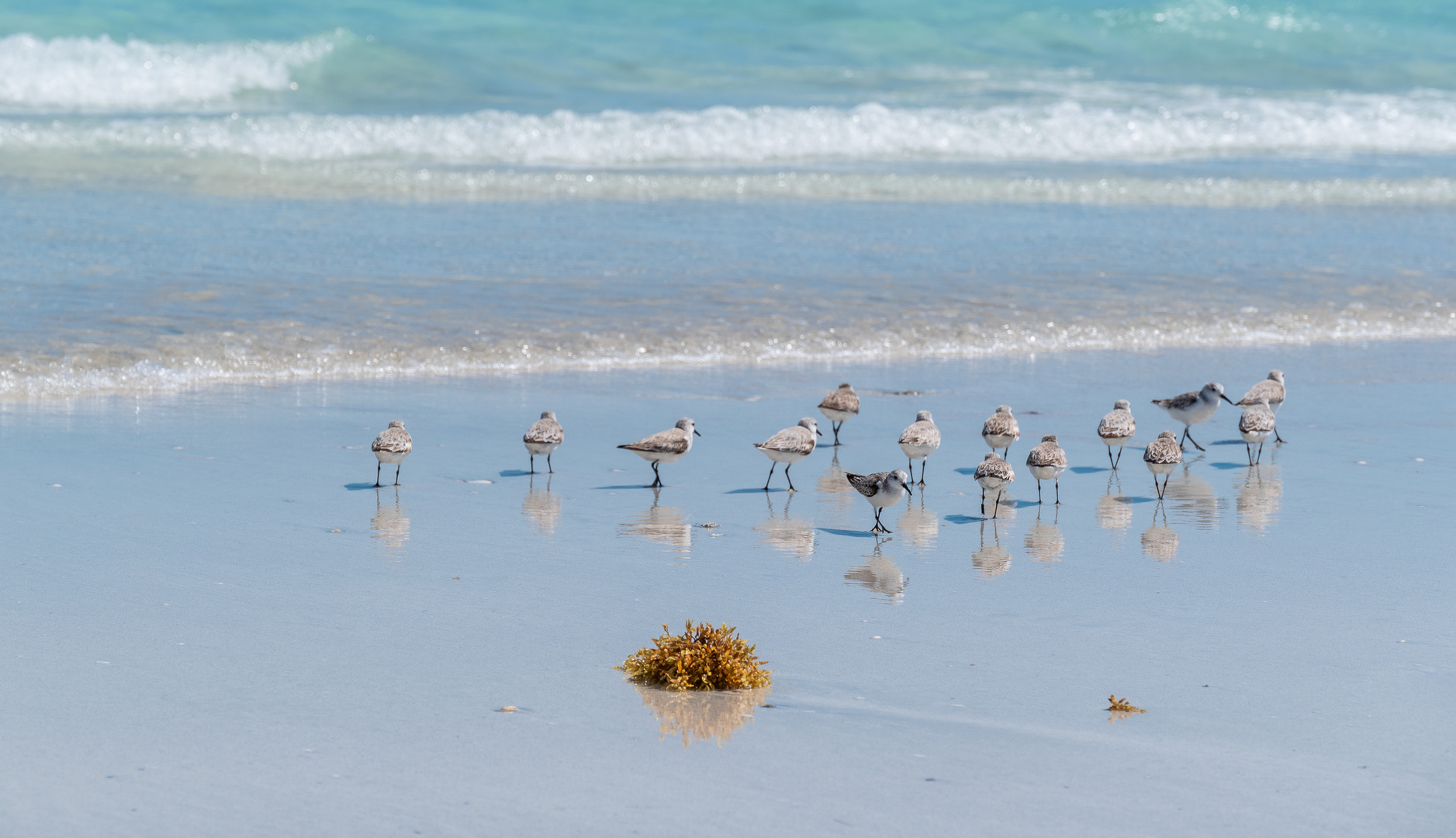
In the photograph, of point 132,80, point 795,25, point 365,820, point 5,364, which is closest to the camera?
point 365,820

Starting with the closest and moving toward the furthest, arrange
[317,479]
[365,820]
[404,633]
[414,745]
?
[365,820]
[414,745]
[404,633]
[317,479]

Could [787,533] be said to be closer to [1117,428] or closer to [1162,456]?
[1162,456]

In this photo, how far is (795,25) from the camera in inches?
1578

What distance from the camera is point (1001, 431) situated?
32.8 feet

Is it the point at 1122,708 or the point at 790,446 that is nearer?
the point at 1122,708

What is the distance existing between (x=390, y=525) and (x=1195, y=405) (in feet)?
19.0

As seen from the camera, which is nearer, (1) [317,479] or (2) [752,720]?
(2) [752,720]

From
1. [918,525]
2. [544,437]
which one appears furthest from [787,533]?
[544,437]

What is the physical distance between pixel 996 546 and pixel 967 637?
1657 millimetres

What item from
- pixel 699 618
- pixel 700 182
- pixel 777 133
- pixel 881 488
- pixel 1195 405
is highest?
pixel 777 133

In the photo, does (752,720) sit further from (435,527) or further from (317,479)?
(317,479)

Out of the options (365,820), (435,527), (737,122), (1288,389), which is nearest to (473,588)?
(435,527)

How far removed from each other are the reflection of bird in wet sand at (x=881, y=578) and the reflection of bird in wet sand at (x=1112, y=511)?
5.12 ft

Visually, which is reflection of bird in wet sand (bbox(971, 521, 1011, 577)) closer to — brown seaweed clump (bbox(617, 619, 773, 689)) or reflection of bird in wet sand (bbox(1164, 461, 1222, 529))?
reflection of bird in wet sand (bbox(1164, 461, 1222, 529))
